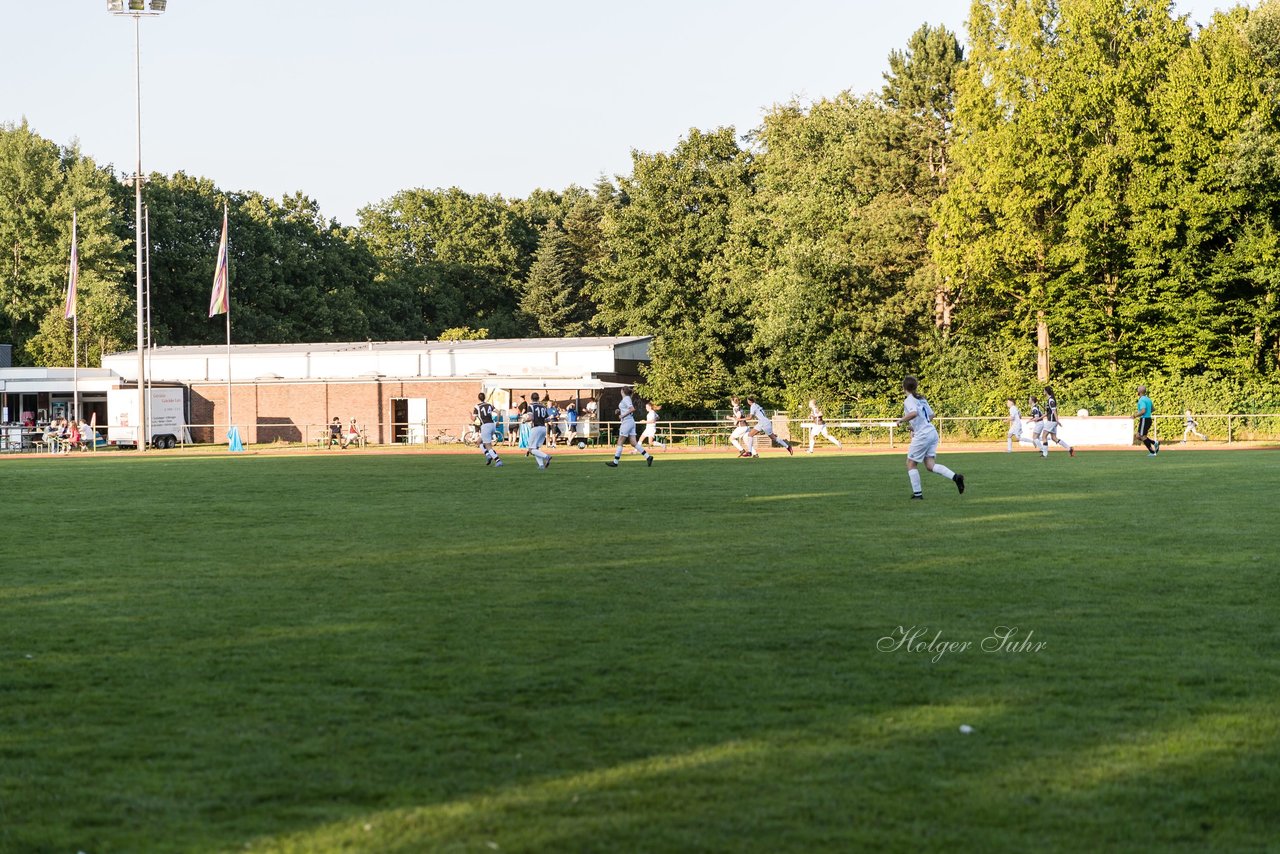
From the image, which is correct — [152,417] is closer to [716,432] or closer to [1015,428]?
[716,432]

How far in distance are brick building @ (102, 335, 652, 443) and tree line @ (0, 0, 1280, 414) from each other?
4.08m

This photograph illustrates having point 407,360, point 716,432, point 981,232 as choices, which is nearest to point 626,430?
point 716,432

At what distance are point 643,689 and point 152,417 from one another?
59.0 m

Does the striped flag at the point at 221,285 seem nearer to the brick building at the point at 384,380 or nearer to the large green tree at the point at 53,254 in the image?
the brick building at the point at 384,380

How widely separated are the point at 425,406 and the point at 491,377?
406 cm

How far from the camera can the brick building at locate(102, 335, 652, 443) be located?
64.9 m

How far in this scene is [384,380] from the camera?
6681 cm

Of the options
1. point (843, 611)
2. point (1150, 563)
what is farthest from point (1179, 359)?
point (843, 611)

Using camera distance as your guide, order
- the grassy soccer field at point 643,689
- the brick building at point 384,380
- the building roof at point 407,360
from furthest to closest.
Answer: the building roof at point 407,360 → the brick building at point 384,380 → the grassy soccer field at point 643,689

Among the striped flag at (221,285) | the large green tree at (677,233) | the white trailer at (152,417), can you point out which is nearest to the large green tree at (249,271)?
the white trailer at (152,417)

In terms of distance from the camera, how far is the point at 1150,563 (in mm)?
13453

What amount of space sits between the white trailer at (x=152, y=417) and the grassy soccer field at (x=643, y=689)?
151 feet

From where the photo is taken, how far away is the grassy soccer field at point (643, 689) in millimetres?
5566

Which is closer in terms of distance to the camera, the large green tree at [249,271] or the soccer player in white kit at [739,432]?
the soccer player in white kit at [739,432]
